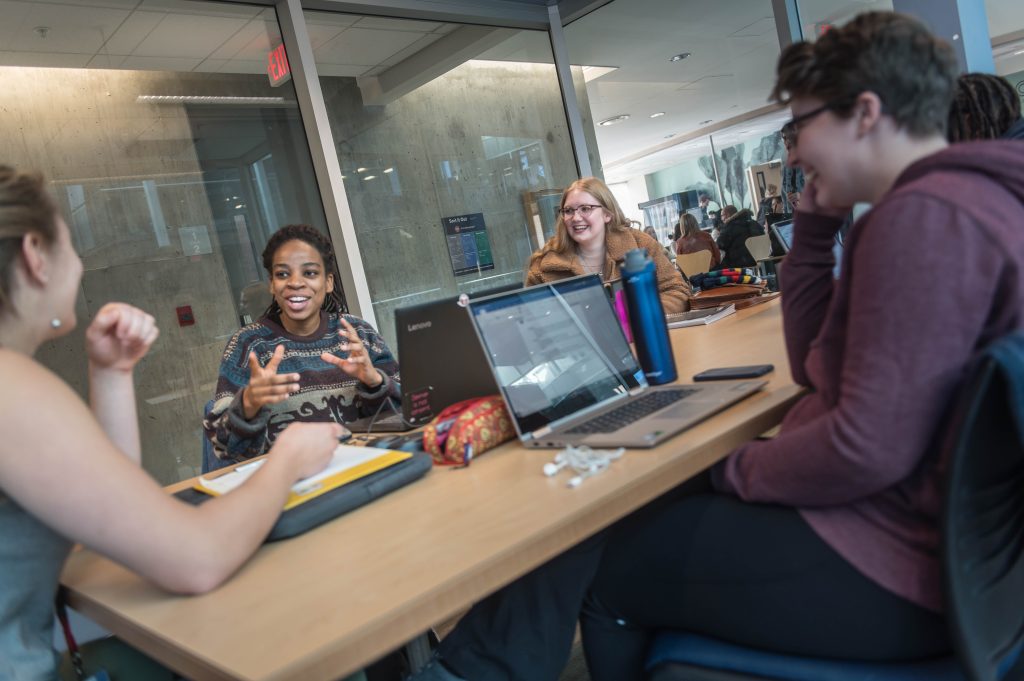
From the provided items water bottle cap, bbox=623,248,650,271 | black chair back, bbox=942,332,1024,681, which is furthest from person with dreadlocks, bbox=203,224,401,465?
black chair back, bbox=942,332,1024,681

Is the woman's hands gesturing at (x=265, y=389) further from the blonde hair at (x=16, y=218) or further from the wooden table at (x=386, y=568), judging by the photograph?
the blonde hair at (x=16, y=218)

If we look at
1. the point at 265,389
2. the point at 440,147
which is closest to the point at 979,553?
the point at 265,389

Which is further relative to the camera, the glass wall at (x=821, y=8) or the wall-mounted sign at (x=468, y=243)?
the wall-mounted sign at (x=468, y=243)

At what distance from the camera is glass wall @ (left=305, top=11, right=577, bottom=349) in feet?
14.9

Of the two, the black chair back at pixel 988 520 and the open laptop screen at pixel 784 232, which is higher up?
the open laptop screen at pixel 784 232

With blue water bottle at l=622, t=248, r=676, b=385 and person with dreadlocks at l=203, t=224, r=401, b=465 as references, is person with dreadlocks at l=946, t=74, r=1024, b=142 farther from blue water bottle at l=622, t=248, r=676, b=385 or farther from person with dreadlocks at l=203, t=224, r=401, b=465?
person with dreadlocks at l=203, t=224, r=401, b=465

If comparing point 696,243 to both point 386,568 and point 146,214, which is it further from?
point 386,568

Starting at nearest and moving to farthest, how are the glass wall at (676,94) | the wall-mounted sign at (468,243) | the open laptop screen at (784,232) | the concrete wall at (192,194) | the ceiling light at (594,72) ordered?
the open laptop screen at (784,232) < the concrete wall at (192,194) < the wall-mounted sign at (468,243) < the glass wall at (676,94) < the ceiling light at (594,72)

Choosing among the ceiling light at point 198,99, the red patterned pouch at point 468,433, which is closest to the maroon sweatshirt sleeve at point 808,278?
the red patterned pouch at point 468,433

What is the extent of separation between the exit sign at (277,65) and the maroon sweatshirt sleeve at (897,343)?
3.91 m

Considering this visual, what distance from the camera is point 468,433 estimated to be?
4.81ft

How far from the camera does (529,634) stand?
1.34m

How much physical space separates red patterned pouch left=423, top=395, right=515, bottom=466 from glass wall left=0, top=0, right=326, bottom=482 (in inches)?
100

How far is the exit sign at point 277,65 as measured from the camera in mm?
4281
